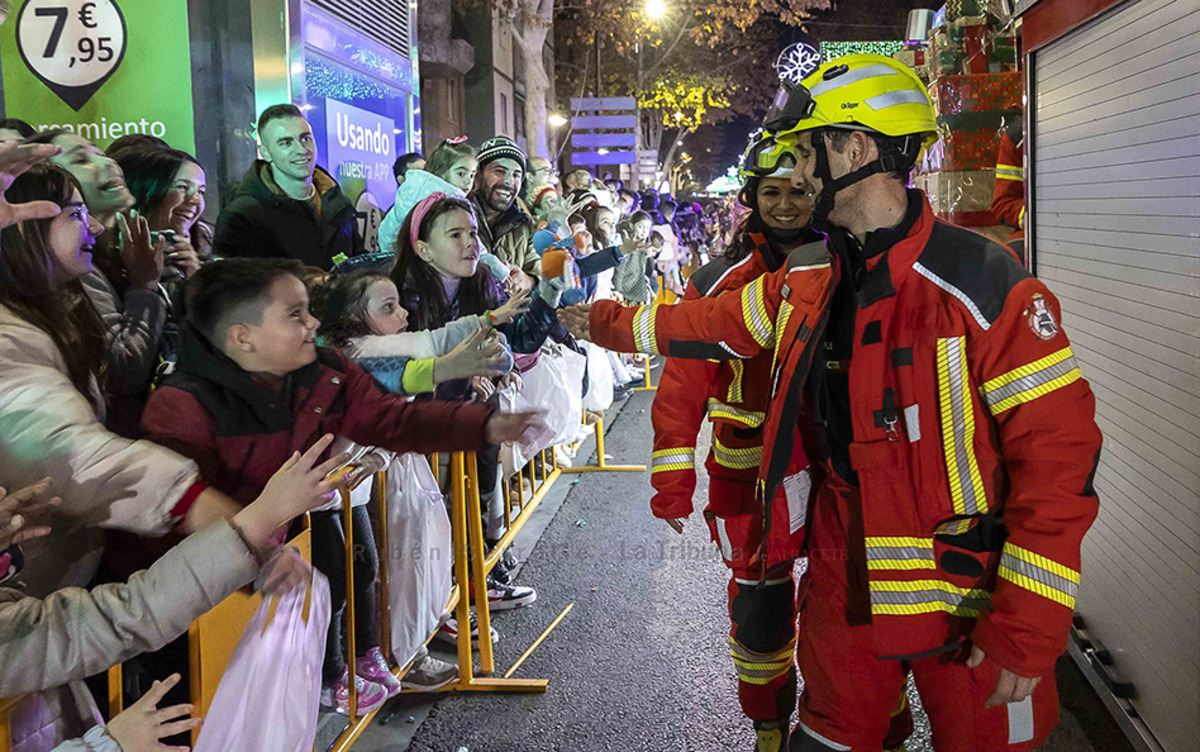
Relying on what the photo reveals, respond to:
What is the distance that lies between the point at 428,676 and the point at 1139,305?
11.1 ft

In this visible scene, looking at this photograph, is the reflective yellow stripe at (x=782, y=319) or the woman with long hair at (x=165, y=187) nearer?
the reflective yellow stripe at (x=782, y=319)

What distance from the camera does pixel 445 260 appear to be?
3.64 meters

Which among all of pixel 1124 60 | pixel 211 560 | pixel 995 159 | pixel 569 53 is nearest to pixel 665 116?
pixel 569 53

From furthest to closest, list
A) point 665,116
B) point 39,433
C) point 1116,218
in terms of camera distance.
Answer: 1. point 665,116
2. point 1116,218
3. point 39,433

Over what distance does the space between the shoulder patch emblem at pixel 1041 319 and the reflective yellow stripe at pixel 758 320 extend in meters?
0.95

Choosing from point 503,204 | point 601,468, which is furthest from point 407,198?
point 601,468

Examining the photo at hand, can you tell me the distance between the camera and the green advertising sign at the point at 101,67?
510cm

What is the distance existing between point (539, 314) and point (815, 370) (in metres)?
1.10

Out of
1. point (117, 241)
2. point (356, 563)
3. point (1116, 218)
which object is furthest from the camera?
point (1116, 218)

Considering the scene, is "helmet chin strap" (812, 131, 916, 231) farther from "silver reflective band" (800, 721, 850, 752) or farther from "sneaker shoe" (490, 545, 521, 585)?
"sneaker shoe" (490, 545, 521, 585)

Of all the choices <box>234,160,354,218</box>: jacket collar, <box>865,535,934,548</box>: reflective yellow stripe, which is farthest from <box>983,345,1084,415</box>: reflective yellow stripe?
<box>234,160,354,218</box>: jacket collar

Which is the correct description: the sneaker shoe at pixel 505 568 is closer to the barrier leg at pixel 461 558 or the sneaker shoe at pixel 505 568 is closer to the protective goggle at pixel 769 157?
the barrier leg at pixel 461 558

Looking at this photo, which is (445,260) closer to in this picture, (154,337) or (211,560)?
(154,337)

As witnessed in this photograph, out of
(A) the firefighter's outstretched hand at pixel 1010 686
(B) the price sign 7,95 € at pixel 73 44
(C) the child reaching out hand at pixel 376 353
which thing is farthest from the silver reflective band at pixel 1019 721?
(B) the price sign 7,95 € at pixel 73 44
